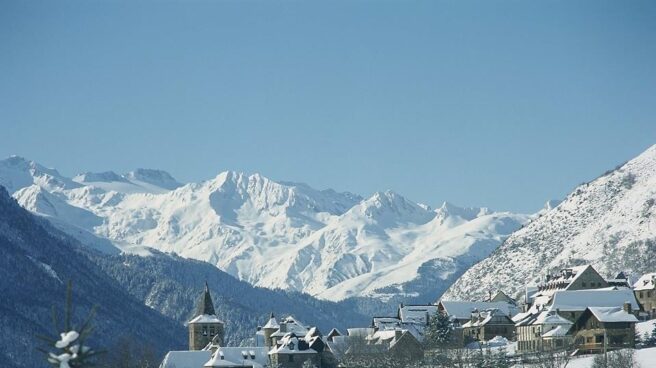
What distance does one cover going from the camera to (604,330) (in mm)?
172500

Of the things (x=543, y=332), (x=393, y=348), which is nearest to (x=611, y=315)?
(x=543, y=332)

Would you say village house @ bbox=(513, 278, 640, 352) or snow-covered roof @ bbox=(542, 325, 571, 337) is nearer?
village house @ bbox=(513, 278, 640, 352)

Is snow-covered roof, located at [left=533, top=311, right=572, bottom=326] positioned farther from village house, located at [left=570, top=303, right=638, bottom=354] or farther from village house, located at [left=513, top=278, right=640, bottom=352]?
village house, located at [left=570, top=303, right=638, bottom=354]

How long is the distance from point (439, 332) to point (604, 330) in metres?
27.1

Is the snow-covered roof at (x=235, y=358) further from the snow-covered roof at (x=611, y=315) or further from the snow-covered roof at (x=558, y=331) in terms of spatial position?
the snow-covered roof at (x=611, y=315)

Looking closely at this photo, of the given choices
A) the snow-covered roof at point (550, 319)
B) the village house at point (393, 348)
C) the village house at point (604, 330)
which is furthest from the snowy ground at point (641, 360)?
the village house at point (393, 348)

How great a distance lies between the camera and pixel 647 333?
178625 millimetres

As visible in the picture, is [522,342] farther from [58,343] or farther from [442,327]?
[58,343]

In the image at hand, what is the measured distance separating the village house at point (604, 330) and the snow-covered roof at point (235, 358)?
1828 inches

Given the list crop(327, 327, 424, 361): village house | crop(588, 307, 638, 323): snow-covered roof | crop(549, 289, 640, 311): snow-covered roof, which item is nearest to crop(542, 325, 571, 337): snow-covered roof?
crop(588, 307, 638, 323): snow-covered roof

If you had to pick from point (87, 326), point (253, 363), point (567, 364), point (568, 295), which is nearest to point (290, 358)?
point (253, 363)

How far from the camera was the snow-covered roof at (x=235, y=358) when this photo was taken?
635 ft

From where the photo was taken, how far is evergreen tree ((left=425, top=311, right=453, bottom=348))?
190 metres

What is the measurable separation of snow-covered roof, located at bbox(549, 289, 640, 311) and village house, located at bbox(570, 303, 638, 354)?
537 inches
